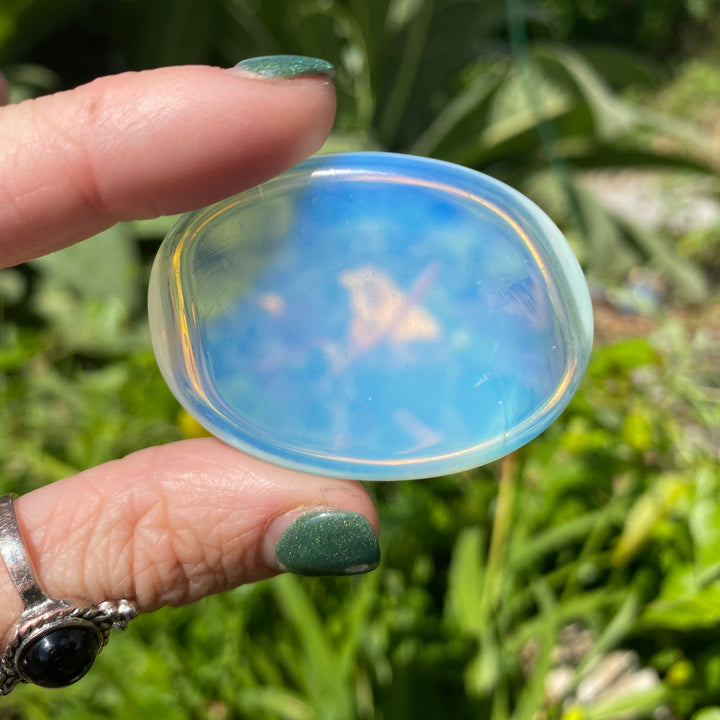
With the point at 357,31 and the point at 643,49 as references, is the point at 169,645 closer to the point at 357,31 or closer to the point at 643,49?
the point at 357,31

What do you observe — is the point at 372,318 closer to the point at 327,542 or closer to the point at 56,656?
the point at 327,542

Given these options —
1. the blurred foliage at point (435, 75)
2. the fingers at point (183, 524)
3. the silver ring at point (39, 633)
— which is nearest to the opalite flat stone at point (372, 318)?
the fingers at point (183, 524)

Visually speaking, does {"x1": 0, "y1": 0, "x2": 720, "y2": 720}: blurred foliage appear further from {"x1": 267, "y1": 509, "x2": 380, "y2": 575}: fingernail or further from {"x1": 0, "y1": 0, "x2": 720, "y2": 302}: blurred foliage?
{"x1": 267, "y1": 509, "x2": 380, "y2": 575}: fingernail

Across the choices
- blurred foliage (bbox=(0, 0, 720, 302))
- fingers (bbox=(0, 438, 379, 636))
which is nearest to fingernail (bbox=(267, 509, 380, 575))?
fingers (bbox=(0, 438, 379, 636))

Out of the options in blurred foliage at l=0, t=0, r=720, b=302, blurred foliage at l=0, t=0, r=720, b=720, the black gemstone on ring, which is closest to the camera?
the black gemstone on ring

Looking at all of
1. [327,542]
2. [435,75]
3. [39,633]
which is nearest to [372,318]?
[327,542]

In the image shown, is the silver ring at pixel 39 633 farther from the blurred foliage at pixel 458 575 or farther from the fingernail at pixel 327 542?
the blurred foliage at pixel 458 575

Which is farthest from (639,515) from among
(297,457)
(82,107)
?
(82,107)
